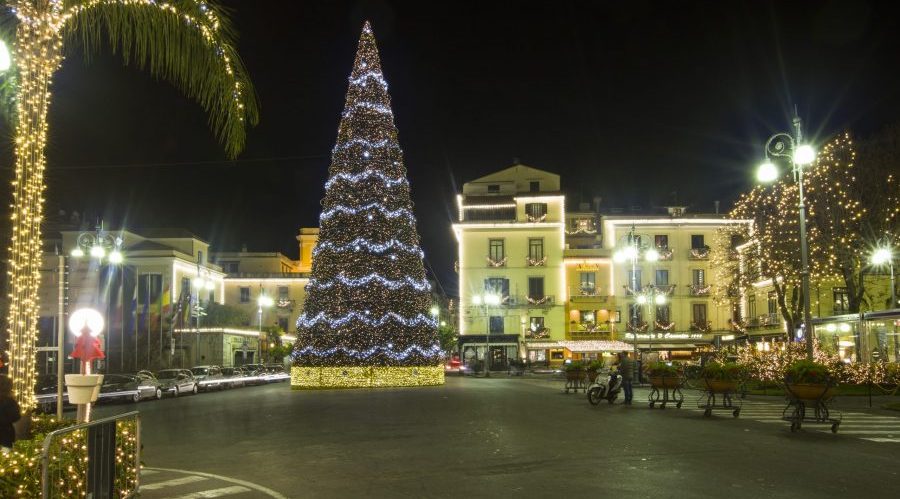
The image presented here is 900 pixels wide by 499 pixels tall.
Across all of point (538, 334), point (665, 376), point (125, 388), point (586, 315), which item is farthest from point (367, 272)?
point (586, 315)

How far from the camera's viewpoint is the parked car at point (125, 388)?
32469 mm

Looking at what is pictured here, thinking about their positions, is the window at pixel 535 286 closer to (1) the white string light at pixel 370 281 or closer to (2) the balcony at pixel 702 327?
(2) the balcony at pixel 702 327

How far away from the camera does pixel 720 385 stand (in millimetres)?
18672

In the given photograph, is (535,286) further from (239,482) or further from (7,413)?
(7,413)

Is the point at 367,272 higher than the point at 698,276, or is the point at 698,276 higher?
the point at 698,276

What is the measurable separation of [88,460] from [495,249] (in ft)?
192

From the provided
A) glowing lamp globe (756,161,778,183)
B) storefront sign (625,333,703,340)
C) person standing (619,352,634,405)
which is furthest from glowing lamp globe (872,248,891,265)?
storefront sign (625,333,703,340)

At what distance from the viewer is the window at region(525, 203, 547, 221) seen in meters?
64.4

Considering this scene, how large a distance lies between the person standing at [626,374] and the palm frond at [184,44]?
1576 cm

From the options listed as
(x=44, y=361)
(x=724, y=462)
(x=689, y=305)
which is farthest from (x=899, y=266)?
(x=44, y=361)

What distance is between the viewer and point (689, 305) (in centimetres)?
6334

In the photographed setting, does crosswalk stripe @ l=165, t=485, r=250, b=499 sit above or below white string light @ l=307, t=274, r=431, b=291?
below

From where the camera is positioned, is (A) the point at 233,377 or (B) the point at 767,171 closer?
(B) the point at 767,171

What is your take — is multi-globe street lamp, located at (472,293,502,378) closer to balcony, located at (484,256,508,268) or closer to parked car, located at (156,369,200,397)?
balcony, located at (484,256,508,268)
